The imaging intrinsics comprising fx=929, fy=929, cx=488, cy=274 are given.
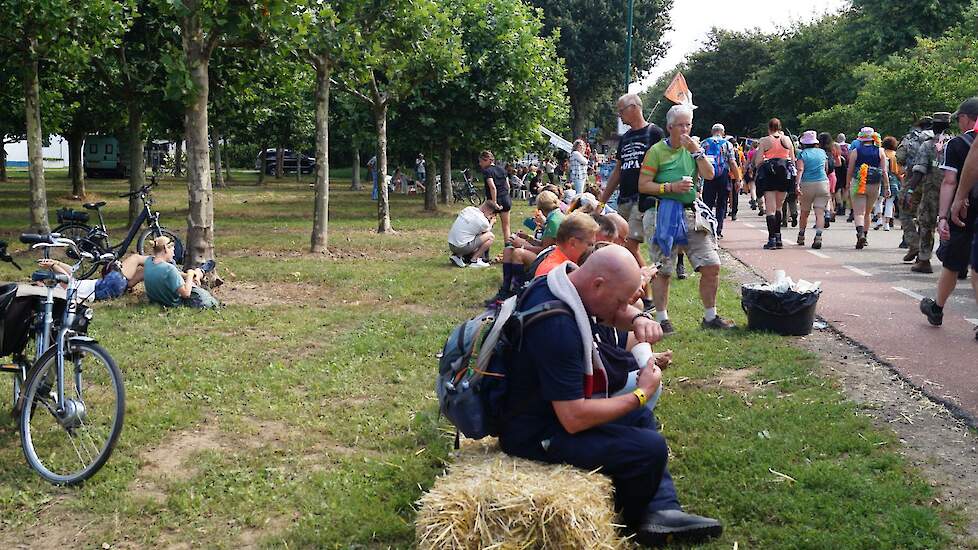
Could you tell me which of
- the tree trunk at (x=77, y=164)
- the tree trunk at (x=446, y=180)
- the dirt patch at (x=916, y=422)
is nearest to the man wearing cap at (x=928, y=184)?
the dirt patch at (x=916, y=422)

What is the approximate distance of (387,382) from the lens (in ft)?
23.2

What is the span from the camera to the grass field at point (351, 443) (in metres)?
4.38

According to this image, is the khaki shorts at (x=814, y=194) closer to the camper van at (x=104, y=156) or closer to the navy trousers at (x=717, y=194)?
the navy trousers at (x=717, y=194)

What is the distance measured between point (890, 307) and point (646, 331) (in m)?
5.51

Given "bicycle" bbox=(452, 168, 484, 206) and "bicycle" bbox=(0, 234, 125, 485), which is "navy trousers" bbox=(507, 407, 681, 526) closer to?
"bicycle" bbox=(0, 234, 125, 485)

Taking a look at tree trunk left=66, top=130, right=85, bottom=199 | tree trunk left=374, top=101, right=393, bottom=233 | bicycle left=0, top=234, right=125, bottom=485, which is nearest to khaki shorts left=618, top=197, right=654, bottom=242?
bicycle left=0, top=234, right=125, bottom=485

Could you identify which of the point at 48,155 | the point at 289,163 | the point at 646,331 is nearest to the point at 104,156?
the point at 289,163

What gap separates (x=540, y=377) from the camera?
3.90 meters

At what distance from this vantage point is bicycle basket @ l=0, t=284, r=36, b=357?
5.34 m

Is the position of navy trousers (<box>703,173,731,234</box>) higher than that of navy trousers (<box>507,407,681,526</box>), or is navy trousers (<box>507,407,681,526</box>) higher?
navy trousers (<box>703,173,731,234</box>)

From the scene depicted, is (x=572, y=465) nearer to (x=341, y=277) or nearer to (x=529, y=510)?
(x=529, y=510)

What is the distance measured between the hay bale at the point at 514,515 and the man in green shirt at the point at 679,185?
443 cm

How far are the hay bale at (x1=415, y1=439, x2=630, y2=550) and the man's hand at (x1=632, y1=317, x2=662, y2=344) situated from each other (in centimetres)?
120

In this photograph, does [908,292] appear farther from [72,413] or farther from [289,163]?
[289,163]
